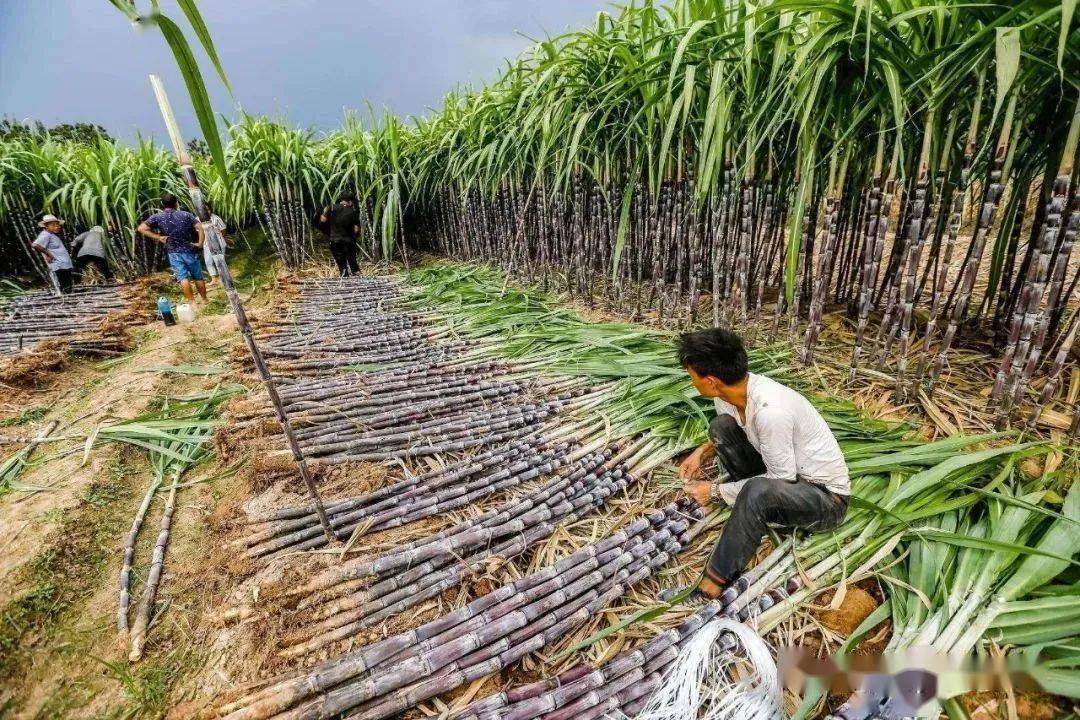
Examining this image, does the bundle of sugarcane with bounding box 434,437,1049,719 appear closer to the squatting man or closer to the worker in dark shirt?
the squatting man

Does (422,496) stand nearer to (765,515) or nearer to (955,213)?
(765,515)

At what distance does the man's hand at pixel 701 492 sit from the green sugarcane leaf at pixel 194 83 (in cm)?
181

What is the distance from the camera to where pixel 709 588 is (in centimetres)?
157

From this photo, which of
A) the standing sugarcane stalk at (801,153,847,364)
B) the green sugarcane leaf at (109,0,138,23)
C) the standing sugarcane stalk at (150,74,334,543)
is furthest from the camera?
the standing sugarcane stalk at (801,153,847,364)

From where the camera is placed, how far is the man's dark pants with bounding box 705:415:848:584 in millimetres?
1576

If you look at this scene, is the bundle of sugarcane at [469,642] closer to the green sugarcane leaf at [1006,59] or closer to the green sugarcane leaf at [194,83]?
the green sugarcane leaf at [194,83]

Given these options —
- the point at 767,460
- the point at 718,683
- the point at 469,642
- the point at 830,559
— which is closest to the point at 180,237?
the point at 469,642

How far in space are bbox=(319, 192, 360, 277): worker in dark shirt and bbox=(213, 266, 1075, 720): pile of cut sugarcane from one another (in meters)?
3.94

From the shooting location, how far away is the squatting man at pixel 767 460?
1581 mm

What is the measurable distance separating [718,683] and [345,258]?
678 cm

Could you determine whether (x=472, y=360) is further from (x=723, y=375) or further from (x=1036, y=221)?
(x=1036, y=221)

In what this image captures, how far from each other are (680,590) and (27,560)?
243 cm

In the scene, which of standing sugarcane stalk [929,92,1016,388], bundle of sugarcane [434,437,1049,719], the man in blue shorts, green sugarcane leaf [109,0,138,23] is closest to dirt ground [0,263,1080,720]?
bundle of sugarcane [434,437,1049,719]

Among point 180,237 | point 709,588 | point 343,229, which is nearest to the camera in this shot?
point 709,588
